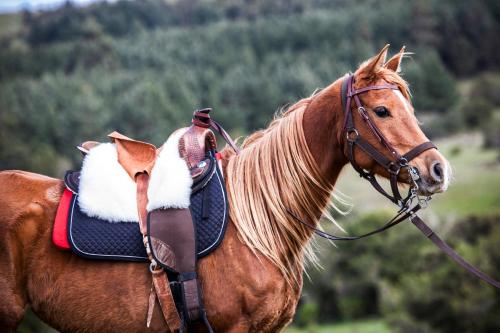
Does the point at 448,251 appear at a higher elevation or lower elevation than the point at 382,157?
lower

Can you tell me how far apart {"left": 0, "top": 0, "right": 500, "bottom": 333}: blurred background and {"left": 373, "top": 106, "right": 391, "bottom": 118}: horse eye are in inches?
46.2

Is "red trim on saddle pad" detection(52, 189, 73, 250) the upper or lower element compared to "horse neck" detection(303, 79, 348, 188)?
lower

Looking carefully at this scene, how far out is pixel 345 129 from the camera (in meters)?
4.51

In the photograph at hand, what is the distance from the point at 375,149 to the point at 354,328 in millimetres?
Result: 38044

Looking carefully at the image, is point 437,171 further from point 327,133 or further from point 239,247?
point 239,247

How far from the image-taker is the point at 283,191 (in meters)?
4.67

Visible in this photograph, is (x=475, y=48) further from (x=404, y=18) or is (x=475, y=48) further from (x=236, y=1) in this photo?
(x=236, y=1)

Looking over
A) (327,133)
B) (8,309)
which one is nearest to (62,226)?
(8,309)

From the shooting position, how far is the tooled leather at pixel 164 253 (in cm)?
424

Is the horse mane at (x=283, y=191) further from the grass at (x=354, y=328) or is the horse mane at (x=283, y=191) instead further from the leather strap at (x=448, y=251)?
the grass at (x=354, y=328)

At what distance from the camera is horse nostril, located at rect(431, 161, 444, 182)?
13.5ft

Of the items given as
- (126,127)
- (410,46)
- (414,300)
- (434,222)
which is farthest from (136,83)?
(414,300)

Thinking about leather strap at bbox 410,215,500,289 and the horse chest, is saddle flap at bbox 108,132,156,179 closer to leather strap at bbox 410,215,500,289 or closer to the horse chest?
the horse chest

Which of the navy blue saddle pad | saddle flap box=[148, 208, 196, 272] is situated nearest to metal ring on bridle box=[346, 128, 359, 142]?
the navy blue saddle pad
